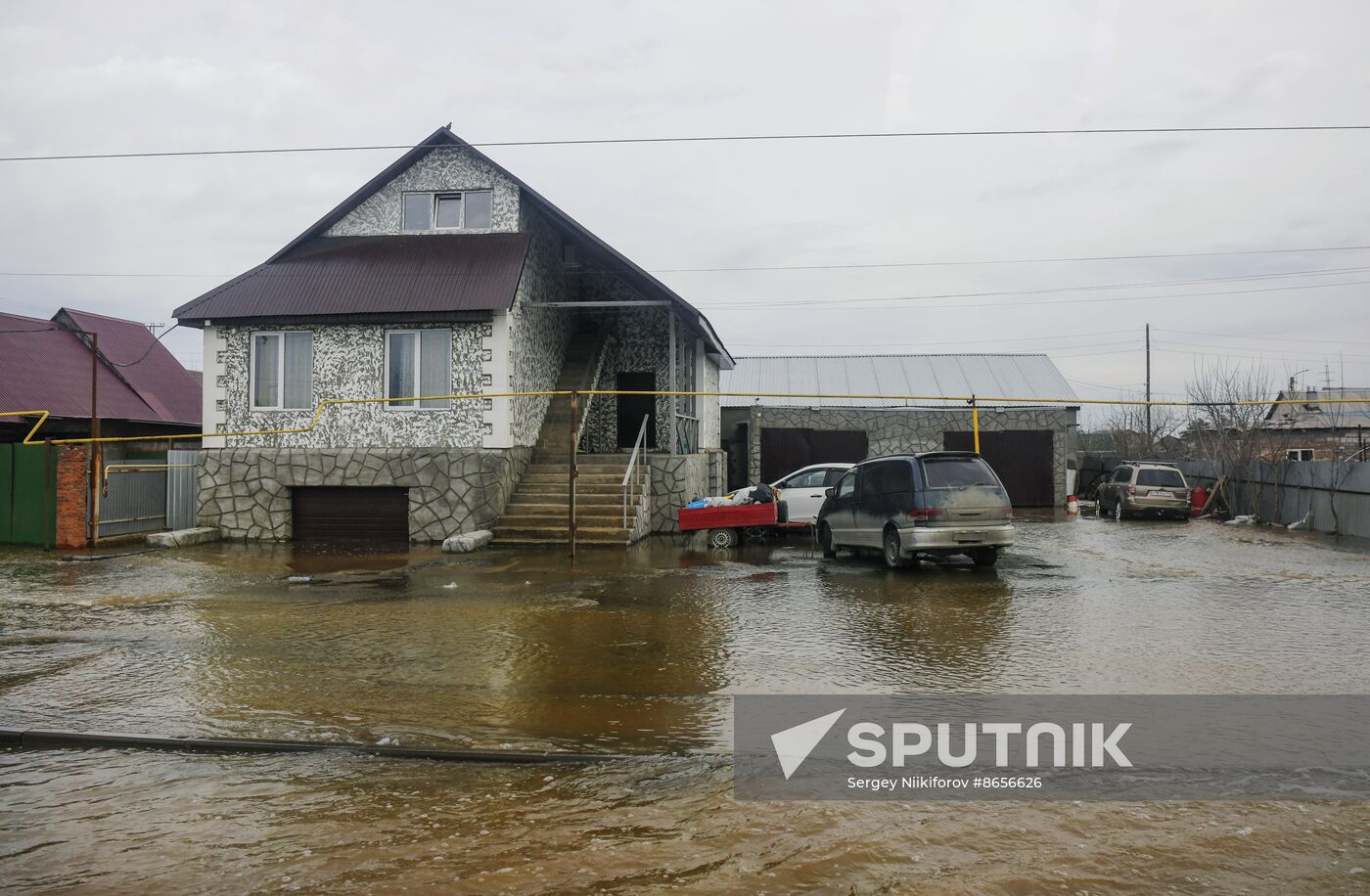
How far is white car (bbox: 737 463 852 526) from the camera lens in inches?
747

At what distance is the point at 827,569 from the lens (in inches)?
556

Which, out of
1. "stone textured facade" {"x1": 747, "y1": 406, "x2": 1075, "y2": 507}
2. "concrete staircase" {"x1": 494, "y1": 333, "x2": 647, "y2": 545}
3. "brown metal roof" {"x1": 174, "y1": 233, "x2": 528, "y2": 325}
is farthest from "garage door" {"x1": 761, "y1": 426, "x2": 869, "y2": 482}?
"brown metal roof" {"x1": 174, "y1": 233, "x2": 528, "y2": 325}

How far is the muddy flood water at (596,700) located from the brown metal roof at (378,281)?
5.72m

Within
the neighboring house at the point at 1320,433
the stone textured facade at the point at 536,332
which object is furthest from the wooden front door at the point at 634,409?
the neighboring house at the point at 1320,433

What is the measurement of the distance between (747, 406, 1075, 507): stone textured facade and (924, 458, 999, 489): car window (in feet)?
54.3

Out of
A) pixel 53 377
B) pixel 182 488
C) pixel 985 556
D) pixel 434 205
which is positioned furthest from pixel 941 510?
pixel 53 377

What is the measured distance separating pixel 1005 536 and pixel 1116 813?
9.37m

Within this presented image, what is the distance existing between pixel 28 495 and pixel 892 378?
26.6 m

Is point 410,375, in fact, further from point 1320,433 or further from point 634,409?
point 1320,433

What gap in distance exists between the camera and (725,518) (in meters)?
17.0

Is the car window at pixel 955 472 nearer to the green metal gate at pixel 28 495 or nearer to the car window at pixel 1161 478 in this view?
the car window at pixel 1161 478

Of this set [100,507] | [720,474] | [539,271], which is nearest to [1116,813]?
[539,271]

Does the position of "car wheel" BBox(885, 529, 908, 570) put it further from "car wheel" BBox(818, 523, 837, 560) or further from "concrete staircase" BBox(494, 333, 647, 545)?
"concrete staircase" BBox(494, 333, 647, 545)

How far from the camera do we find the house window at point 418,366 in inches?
725
